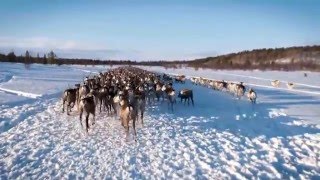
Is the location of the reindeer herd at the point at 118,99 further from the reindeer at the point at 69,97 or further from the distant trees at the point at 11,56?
the distant trees at the point at 11,56

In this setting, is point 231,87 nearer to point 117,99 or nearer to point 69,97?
point 69,97

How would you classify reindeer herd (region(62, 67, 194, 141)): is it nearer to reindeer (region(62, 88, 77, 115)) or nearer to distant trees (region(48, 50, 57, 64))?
reindeer (region(62, 88, 77, 115))

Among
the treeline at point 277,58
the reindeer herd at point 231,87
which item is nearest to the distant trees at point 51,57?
the treeline at point 277,58

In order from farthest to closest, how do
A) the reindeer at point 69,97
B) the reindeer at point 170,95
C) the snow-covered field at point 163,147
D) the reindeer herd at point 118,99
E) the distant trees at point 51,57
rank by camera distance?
the distant trees at point 51,57 → the reindeer at point 170,95 → the reindeer at point 69,97 → the reindeer herd at point 118,99 → the snow-covered field at point 163,147

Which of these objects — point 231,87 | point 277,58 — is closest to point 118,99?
point 231,87

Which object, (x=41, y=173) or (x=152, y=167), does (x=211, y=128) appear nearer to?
(x=152, y=167)

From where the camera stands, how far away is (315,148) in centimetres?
1143

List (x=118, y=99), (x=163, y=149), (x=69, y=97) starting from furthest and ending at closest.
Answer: (x=69, y=97) < (x=118, y=99) < (x=163, y=149)

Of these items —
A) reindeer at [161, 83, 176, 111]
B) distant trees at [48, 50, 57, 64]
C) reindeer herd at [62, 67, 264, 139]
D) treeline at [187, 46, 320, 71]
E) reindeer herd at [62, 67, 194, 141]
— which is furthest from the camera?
distant trees at [48, 50, 57, 64]

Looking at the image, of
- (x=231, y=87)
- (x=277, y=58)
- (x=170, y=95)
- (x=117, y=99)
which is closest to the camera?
(x=117, y=99)

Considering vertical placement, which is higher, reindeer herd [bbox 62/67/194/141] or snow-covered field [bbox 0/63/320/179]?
reindeer herd [bbox 62/67/194/141]

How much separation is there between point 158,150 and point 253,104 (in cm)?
1224

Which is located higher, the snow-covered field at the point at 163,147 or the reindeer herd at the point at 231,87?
the snow-covered field at the point at 163,147

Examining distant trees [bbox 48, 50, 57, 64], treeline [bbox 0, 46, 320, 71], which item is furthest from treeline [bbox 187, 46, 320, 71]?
distant trees [bbox 48, 50, 57, 64]
